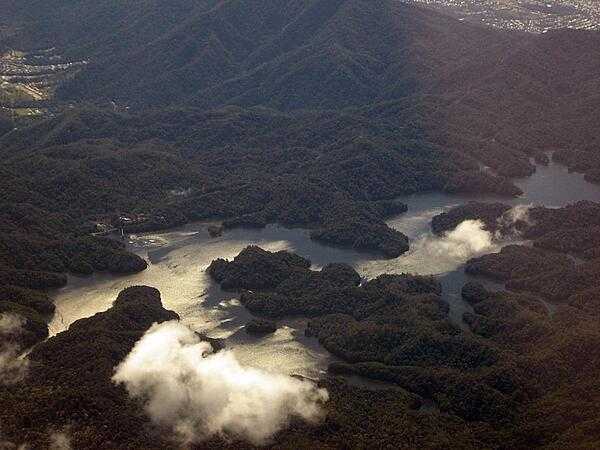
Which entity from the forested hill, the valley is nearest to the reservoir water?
the valley

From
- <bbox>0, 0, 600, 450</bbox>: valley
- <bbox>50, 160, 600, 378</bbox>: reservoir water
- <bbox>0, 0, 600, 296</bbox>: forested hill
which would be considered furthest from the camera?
<bbox>0, 0, 600, 296</bbox>: forested hill

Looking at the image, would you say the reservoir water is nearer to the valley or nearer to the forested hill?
the valley

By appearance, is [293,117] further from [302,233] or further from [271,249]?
[271,249]

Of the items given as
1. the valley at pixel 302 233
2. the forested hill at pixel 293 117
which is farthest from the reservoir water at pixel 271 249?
the forested hill at pixel 293 117

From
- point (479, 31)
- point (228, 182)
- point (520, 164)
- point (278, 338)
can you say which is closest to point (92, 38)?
point (479, 31)

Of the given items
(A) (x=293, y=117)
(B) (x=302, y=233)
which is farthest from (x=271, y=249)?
(A) (x=293, y=117)

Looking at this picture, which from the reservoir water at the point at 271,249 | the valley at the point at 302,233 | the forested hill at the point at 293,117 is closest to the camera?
the valley at the point at 302,233

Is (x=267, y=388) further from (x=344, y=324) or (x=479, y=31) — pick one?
(x=479, y=31)

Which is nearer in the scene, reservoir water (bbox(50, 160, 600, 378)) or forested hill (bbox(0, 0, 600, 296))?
reservoir water (bbox(50, 160, 600, 378))

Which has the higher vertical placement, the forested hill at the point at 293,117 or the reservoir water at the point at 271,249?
the forested hill at the point at 293,117

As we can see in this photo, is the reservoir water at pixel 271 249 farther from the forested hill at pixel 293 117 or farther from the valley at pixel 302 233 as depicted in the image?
the forested hill at pixel 293 117
